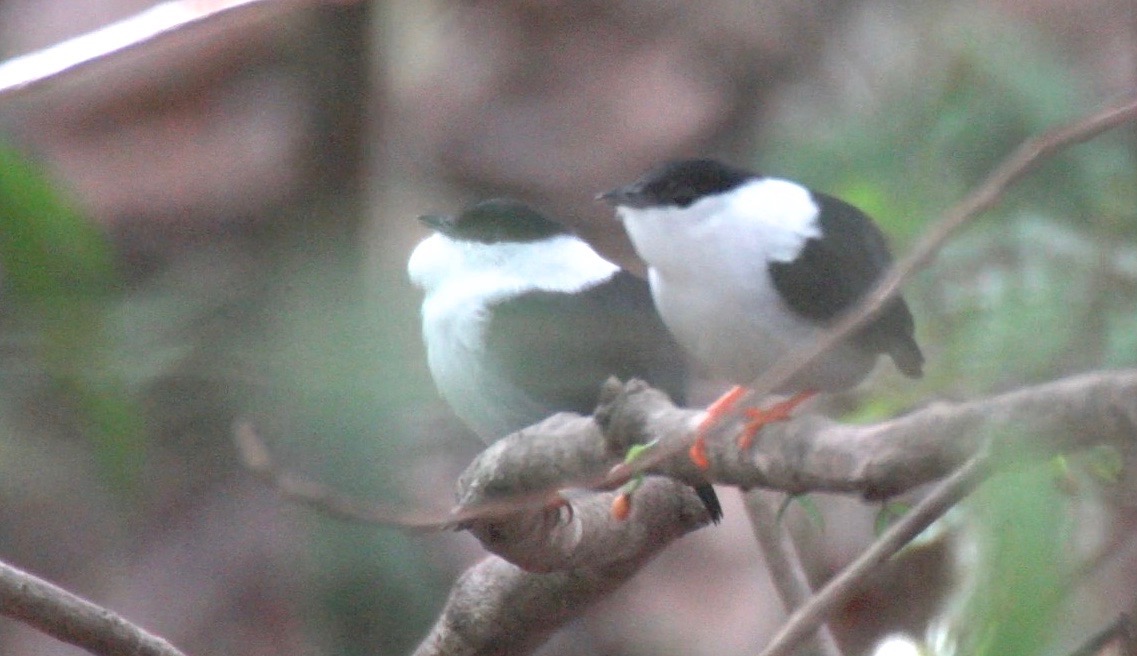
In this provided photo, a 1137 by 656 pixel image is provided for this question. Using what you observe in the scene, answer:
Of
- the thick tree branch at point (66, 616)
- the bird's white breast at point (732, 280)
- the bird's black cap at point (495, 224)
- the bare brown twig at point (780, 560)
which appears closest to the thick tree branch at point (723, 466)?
the bird's white breast at point (732, 280)

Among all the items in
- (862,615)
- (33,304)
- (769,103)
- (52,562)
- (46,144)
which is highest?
(46,144)

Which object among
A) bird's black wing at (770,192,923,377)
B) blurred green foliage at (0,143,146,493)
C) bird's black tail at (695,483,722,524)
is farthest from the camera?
bird's black tail at (695,483,722,524)

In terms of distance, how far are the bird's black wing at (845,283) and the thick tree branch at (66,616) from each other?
709mm

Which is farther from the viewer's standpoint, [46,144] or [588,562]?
[46,144]

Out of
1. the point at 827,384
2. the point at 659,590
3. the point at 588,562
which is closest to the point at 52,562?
the point at 659,590

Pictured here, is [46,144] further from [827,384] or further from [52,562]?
[827,384]

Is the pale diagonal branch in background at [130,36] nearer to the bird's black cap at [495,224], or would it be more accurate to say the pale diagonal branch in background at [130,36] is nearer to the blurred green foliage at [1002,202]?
the blurred green foliage at [1002,202]

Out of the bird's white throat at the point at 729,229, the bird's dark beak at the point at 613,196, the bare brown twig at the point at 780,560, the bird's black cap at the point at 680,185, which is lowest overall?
the bare brown twig at the point at 780,560

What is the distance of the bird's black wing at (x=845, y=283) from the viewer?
A: 53.3 inches

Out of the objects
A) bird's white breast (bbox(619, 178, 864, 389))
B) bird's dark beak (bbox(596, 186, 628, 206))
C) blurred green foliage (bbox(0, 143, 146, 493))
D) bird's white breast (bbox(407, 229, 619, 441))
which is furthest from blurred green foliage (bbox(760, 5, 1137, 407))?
blurred green foliage (bbox(0, 143, 146, 493))

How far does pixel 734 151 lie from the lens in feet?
13.3

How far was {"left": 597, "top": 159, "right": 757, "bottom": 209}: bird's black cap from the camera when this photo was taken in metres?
1.42

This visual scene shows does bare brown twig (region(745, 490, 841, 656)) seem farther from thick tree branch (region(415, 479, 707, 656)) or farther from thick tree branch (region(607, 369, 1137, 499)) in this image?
thick tree branch (region(607, 369, 1137, 499))

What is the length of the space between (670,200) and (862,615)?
6.85ft
